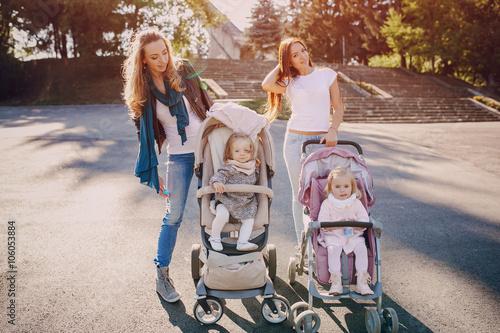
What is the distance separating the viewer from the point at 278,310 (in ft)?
9.49

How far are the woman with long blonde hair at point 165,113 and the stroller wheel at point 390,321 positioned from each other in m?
1.69

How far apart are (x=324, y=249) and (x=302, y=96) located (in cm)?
145

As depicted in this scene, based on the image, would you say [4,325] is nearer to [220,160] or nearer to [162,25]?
[220,160]

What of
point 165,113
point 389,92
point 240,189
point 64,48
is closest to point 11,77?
point 64,48

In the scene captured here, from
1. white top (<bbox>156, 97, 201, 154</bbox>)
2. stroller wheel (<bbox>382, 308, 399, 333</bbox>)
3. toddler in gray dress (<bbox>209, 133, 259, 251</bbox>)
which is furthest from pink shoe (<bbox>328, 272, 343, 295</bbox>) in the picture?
white top (<bbox>156, 97, 201, 154</bbox>)

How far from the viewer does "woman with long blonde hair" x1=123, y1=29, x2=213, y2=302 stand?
2.90 metres

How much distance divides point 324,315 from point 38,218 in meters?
3.98

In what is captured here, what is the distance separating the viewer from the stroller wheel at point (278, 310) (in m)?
2.88

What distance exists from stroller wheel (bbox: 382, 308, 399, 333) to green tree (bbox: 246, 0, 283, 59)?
45.8 m

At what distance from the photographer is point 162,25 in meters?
27.4

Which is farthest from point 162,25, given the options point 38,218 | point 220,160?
point 220,160

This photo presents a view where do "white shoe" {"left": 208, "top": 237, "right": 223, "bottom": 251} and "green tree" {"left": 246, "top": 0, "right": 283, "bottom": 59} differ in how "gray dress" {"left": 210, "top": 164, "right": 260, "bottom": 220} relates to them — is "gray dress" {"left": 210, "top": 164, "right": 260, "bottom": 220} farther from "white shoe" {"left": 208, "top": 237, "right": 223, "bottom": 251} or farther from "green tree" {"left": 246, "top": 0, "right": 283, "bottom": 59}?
"green tree" {"left": 246, "top": 0, "right": 283, "bottom": 59}

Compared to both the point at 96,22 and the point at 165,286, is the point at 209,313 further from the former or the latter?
the point at 96,22

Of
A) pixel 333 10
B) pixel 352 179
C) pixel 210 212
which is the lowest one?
pixel 210 212
